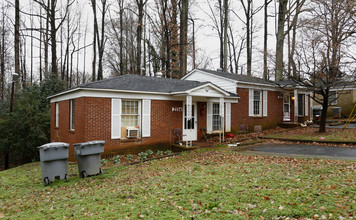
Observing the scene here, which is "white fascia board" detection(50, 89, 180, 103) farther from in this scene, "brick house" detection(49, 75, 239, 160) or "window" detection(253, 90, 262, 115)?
"window" detection(253, 90, 262, 115)

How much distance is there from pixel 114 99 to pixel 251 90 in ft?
33.8

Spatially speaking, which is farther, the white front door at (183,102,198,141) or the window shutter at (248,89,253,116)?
the window shutter at (248,89,253,116)

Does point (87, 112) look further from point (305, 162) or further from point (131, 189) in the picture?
point (305, 162)

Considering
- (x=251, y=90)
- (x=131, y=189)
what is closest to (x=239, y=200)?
(x=131, y=189)

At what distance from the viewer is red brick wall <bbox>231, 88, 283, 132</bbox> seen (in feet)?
53.3

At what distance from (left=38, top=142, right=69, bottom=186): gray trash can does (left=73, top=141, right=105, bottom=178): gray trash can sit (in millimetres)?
442

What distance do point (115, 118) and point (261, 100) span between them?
11.4 metres

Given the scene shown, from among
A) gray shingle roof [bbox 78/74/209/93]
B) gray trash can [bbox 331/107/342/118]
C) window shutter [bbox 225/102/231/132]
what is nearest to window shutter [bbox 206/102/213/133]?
window shutter [bbox 225/102/231/132]

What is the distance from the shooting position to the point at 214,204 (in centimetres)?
455

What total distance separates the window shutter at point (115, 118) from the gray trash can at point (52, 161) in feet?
12.2

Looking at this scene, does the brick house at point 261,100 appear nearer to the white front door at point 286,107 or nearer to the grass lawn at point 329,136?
the white front door at point 286,107

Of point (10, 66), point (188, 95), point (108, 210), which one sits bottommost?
point (108, 210)

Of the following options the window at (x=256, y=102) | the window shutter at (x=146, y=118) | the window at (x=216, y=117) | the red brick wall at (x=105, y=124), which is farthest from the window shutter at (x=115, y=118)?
the window at (x=256, y=102)

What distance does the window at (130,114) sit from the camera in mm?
11734
